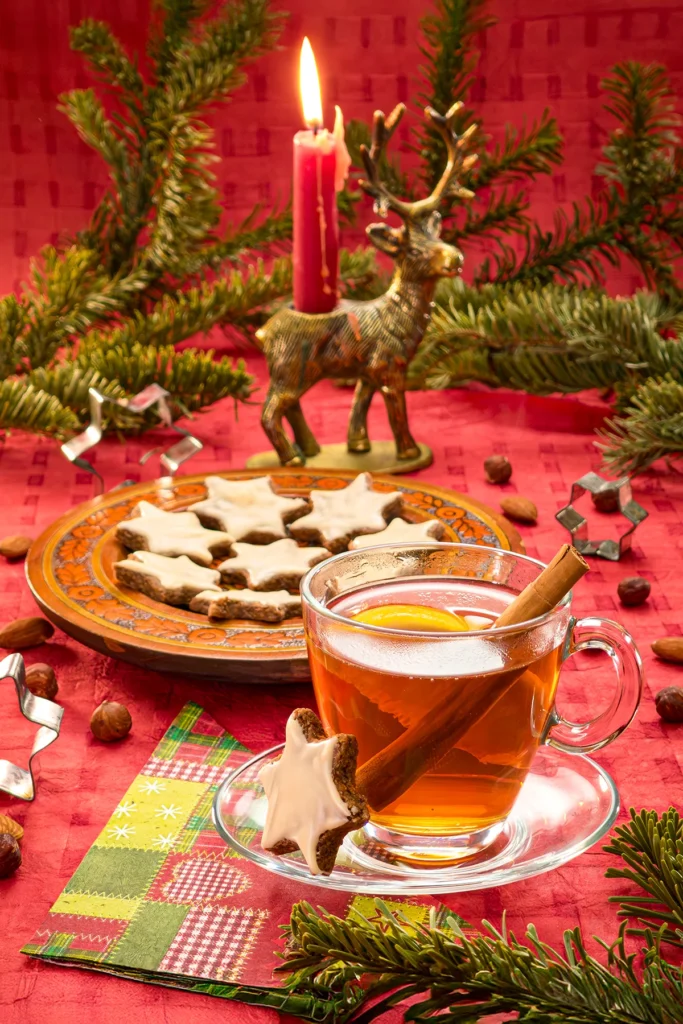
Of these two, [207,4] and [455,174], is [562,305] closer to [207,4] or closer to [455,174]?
Answer: [455,174]

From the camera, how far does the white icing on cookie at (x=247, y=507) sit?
3.03ft

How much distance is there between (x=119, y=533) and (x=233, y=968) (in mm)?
446

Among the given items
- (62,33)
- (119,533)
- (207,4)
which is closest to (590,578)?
(119,533)

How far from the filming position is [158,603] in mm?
817

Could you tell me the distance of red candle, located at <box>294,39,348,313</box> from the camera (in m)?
1.13

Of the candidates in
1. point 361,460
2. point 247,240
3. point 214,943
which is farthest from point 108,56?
point 214,943

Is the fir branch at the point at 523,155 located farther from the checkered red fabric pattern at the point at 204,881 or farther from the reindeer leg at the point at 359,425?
the checkered red fabric pattern at the point at 204,881

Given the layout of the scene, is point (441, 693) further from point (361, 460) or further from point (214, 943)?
point (361, 460)

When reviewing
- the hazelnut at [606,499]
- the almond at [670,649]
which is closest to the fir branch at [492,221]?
the hazelnut at [606,499]

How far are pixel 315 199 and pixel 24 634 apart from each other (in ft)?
1.75

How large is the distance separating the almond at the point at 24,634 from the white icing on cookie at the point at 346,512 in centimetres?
21

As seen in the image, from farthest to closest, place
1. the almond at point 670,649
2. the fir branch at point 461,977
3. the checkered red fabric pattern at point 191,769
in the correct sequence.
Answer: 1. the almond at point 670,649
2. the checkered red fabric pattern at point 191,769
3. the fir branch at point 461,977

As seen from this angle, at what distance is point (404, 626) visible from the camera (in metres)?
0.56

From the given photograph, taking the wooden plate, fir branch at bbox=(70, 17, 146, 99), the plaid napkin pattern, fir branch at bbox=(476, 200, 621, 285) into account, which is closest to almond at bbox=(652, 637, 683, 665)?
the wooden plate
